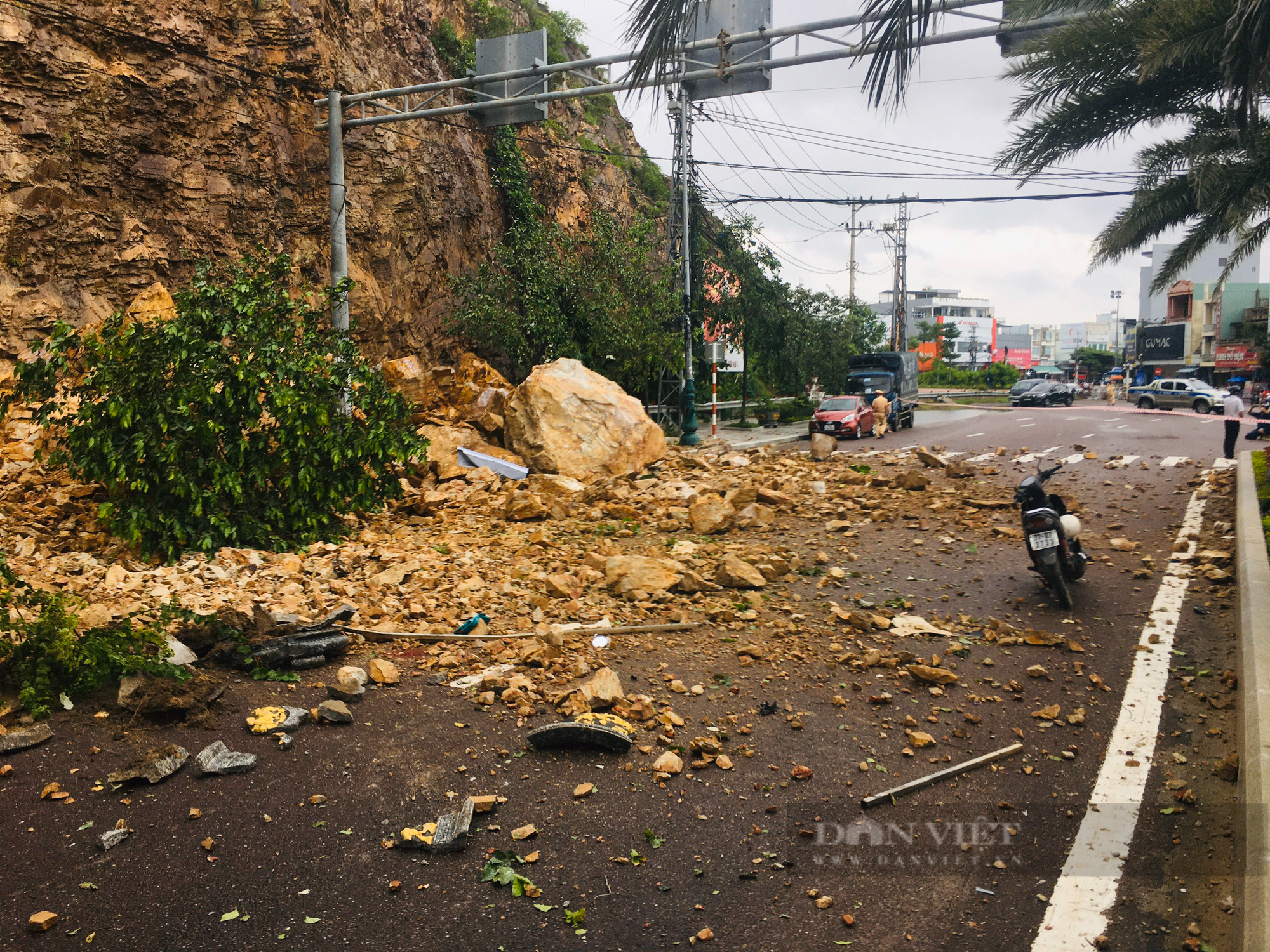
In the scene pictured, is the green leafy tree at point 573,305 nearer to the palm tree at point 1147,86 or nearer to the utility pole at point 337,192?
the utility pole at point 337,192

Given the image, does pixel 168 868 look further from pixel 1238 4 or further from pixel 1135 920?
pixel 1238 4

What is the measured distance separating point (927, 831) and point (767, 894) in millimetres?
931

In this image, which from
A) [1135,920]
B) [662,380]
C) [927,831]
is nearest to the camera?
[1135,920]

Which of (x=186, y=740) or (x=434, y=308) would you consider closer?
(x=186, y=740)

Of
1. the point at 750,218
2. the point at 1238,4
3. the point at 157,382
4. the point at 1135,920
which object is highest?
the point at 750,218

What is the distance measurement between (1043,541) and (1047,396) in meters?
43.1

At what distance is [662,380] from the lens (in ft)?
82.9

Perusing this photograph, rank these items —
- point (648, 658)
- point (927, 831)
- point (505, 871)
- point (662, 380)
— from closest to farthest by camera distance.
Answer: point (505, 871), point (927, 831), point (648, 658), point (662, 380)

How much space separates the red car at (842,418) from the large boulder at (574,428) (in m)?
11.4

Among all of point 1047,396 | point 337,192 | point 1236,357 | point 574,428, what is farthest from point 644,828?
point 1236,357

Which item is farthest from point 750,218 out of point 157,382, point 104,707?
point 104,707

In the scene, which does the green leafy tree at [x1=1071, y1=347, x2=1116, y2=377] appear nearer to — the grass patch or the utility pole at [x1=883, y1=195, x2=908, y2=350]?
the utility pole at [x1=883, y1=195, x2=908, y2=350]

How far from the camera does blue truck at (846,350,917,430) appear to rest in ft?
96.8

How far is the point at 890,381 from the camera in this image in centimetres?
3041
